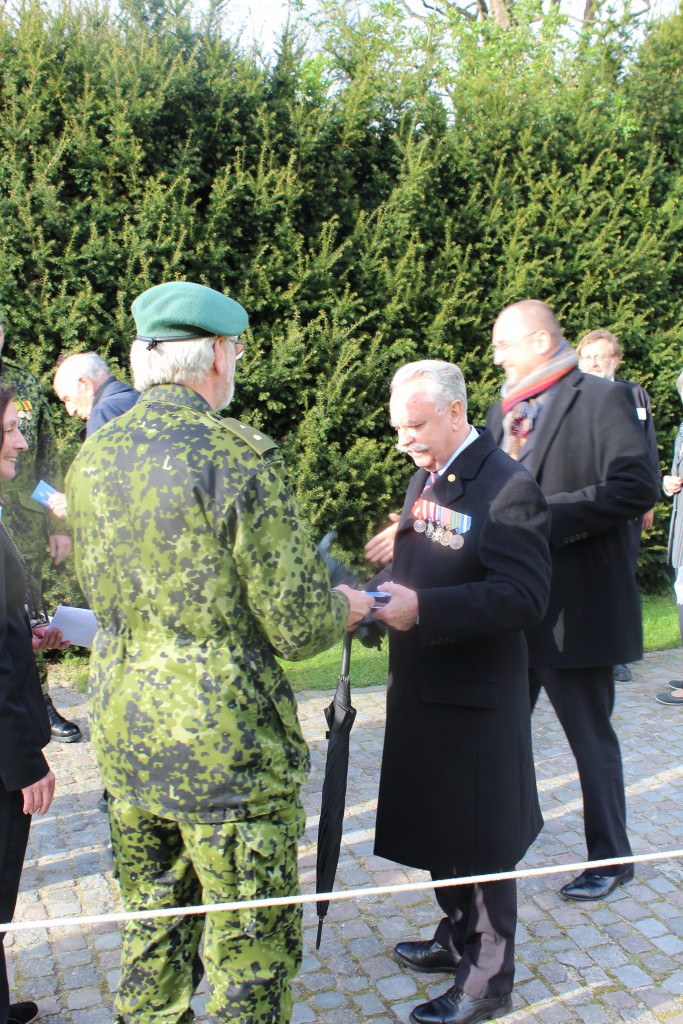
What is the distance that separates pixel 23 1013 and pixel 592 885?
2.07m

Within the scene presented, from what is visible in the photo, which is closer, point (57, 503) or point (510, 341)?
point (510, 341)

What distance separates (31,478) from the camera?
15.0 ft

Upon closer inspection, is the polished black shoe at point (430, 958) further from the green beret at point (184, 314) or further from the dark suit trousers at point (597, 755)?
the green beret at point (184, 314)

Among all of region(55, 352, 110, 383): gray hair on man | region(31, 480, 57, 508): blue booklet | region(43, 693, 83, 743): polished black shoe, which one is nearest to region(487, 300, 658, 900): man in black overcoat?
region(55, 352, 110, 383): gray hair on man

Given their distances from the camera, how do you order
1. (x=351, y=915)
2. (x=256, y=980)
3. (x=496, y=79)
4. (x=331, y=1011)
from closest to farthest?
(x=256, y=980), (x=331, y=1011), (x=351, y=915), (x=496, y=79)

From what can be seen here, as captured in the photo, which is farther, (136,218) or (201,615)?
(136,218)

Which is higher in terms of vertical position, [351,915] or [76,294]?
[76,294]

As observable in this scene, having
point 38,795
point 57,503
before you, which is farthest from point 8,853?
point 57,503

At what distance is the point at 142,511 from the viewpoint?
188 cm

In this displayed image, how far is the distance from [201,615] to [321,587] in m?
0.27

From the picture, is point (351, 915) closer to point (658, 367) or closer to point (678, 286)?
point (658, 367)

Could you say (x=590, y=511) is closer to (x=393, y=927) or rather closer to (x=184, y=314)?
(x=393, y=927)

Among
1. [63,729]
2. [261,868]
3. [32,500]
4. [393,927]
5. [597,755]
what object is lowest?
[393,927]

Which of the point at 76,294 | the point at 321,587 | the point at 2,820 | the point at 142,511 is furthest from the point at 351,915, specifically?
the point at 76,294
